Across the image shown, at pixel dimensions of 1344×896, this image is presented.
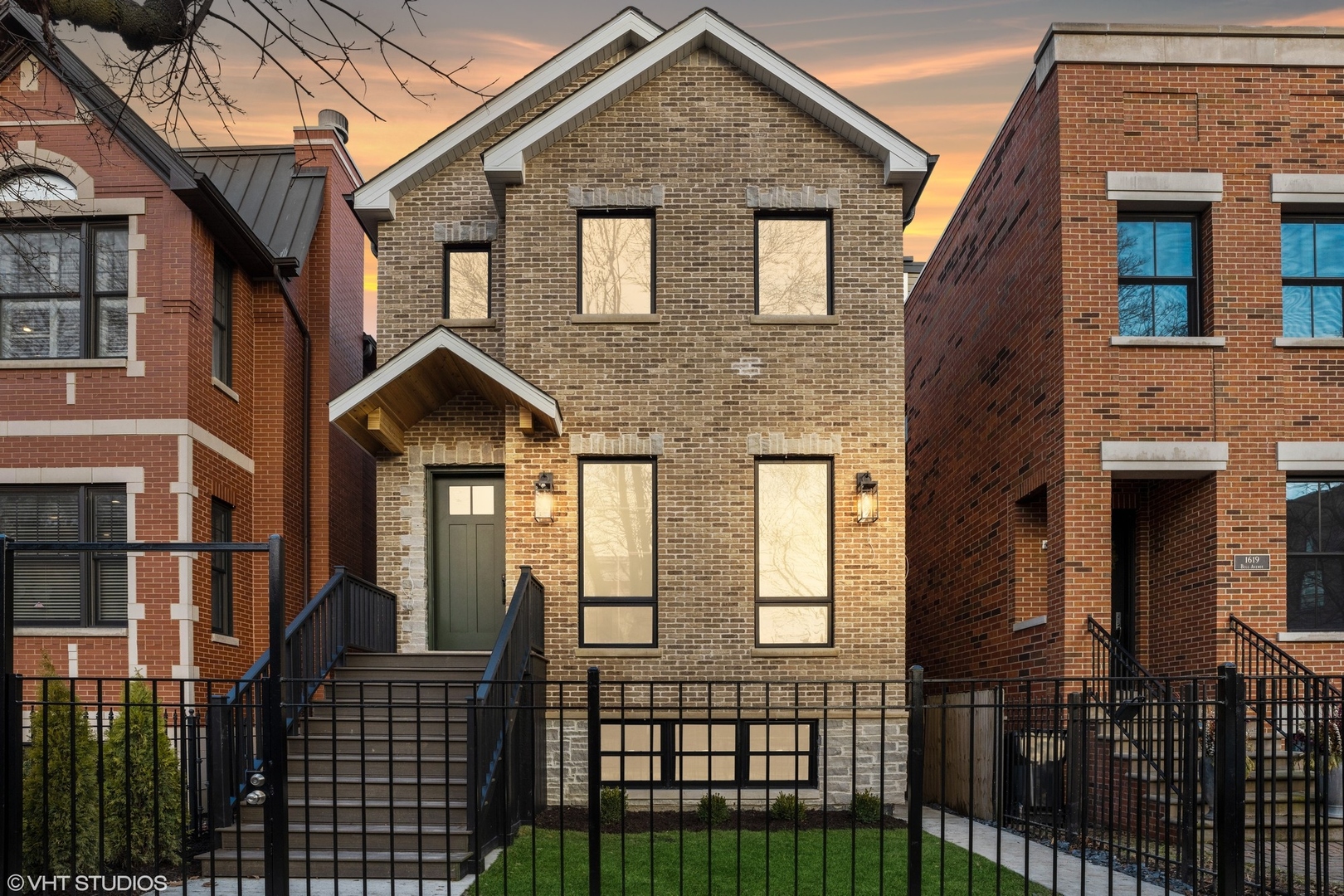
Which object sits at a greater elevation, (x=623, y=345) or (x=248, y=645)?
(x=623, y=345)

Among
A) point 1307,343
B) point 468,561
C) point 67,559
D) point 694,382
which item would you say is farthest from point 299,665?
point 1307,343

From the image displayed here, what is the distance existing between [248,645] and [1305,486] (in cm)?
1327

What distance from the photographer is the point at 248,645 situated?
1680 centimetres

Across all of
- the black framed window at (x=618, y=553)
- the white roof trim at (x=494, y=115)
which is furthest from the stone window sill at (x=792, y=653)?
the white roof trim at (x=494, y=115)

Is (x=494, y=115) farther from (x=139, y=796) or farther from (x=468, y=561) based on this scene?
(x=139, y=796)

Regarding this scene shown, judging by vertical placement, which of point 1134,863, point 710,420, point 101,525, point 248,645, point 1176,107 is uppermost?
point 1176,107

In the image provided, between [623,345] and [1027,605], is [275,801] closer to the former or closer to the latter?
[623,345]

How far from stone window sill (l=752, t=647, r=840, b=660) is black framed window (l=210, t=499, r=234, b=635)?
690 centimetres

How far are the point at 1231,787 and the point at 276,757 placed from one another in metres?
6.12

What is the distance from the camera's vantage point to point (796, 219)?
50.7 ft

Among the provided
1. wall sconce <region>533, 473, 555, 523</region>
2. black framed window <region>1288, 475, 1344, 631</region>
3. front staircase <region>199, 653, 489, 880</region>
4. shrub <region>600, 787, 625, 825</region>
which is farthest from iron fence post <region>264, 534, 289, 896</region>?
black framed window <region>1288, 475, 1344, 631</region>

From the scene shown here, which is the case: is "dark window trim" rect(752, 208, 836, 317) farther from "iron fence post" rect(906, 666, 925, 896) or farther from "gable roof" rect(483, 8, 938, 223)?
"iron fence post" rect(906, 666, 925, 896)

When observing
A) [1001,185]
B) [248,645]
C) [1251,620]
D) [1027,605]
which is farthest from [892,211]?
[248,645]

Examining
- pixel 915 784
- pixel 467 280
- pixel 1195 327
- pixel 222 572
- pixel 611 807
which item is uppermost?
pixel 467 280
